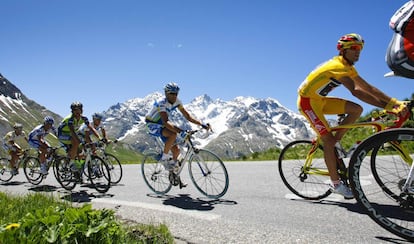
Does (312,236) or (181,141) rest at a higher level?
(181,141)

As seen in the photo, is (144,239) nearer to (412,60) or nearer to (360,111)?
(412,60)

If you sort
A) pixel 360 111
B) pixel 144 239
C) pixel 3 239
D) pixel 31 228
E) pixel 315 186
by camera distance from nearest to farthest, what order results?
pixel 3 239 → pixel 31 228 → pixel 144 239 → pixel 360 111 → pixel 315 186

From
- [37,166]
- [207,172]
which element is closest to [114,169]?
[37,166]

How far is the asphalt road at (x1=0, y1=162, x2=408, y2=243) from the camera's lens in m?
3.65

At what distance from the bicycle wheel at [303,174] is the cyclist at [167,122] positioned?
192cm

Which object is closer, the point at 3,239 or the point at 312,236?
the point at 3,239

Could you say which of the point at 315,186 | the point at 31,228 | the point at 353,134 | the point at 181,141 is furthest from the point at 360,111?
the point at 353,134

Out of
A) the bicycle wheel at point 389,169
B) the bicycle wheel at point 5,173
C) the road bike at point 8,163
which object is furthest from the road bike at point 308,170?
the bicycle wheel at point 5,173

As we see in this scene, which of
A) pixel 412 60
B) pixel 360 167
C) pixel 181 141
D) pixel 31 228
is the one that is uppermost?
pixel 412 60

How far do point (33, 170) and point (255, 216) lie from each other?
389 inches

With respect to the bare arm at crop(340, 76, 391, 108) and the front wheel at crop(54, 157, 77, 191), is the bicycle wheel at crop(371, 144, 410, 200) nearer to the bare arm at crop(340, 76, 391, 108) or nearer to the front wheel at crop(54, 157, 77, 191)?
the bare arm at crop(340, 76, 391, 108)

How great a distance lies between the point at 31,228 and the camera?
2.63 metres

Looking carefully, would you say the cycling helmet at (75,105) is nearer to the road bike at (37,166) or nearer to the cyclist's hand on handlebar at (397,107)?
the road bike at (37,166)

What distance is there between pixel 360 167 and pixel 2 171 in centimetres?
1375
